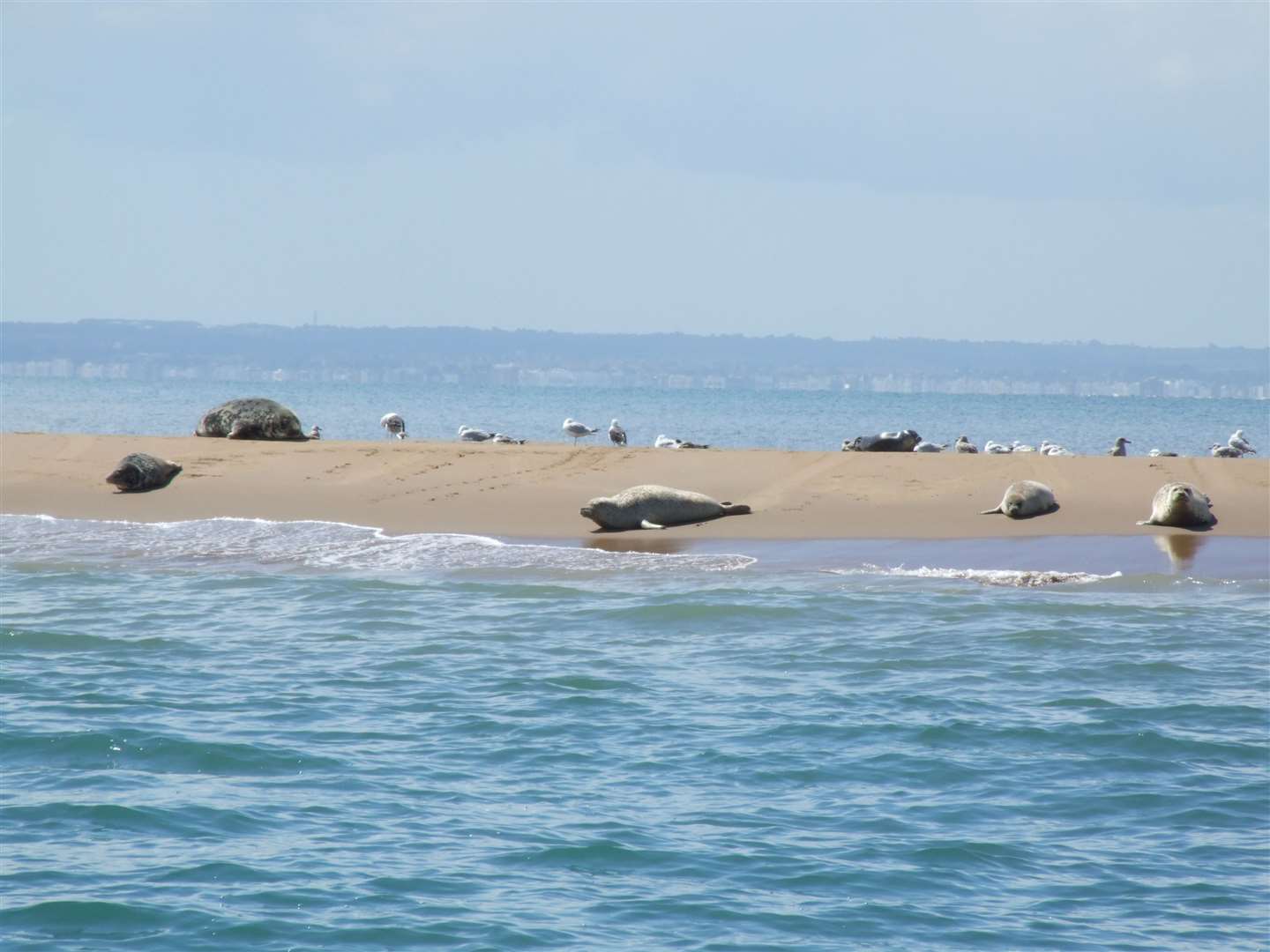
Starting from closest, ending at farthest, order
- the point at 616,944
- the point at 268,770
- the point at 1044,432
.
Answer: the point at 616,944 → the point at 268,770 → the point at 1044,432

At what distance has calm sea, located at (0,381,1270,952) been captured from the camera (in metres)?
6.09

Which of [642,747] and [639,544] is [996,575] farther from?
[642,747]

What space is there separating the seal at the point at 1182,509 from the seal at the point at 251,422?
11805mm

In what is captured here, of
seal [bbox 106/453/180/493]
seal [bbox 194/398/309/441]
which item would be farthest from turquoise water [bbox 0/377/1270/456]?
seal [bbox 106/453/180/493]

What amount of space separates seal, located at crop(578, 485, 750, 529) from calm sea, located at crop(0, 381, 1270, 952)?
130 cm

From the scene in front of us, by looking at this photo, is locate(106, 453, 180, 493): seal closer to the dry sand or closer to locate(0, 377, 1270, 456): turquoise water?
the dry sand

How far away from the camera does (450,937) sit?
579cm

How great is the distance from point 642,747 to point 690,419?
54265mm

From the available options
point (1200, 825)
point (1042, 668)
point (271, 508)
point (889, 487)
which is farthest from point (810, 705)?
point (271, 508)

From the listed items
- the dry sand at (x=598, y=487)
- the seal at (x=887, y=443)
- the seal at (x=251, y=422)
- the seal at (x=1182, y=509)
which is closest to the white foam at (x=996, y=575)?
the dry sand at (x=598, y=487)

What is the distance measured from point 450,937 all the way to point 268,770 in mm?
2334

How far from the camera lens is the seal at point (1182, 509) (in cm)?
1523

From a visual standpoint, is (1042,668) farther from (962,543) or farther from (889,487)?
(889,487)

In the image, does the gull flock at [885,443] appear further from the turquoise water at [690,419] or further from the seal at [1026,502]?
the turquoise water at [690,419]
